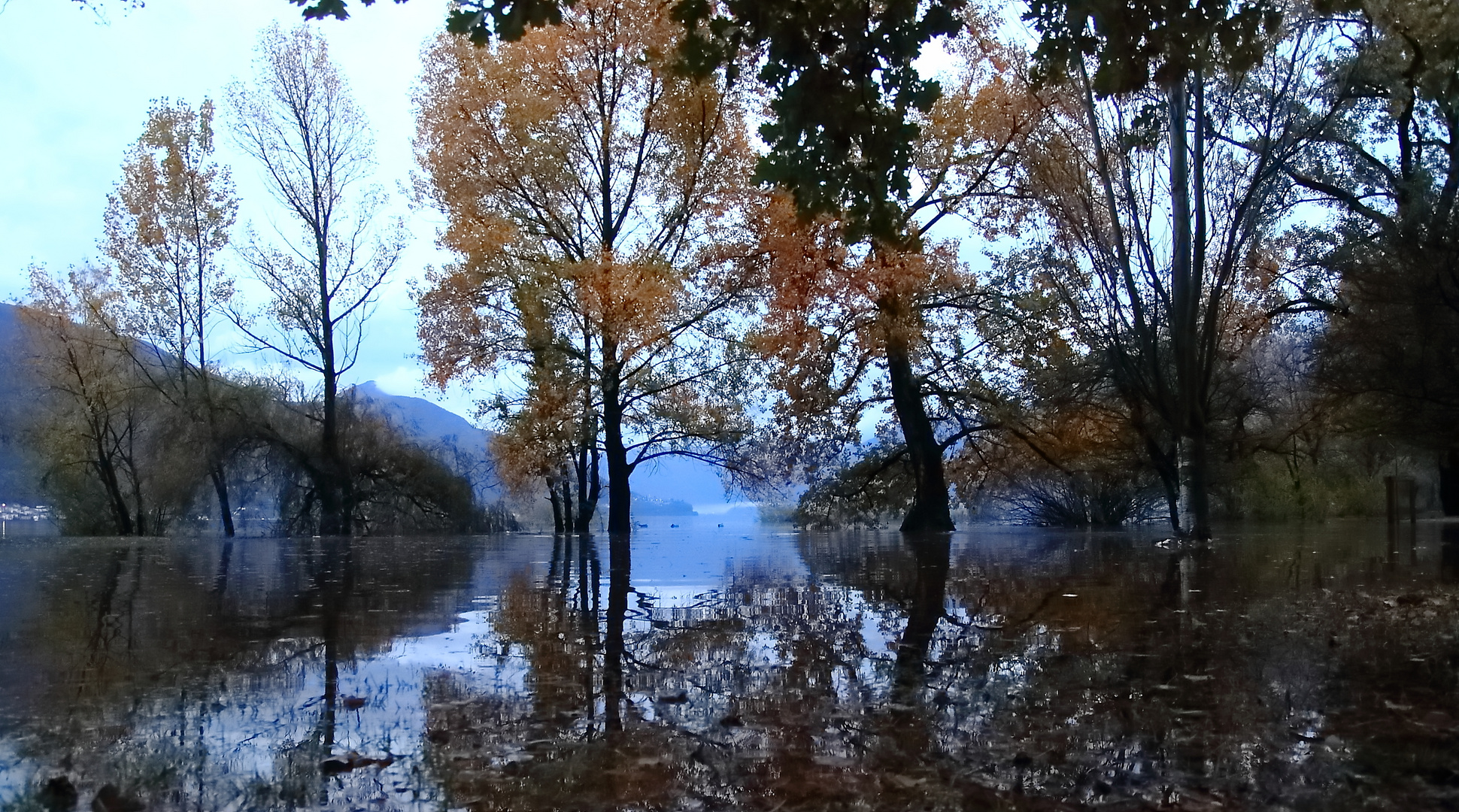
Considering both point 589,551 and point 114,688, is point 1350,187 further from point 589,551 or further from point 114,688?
point 114,688

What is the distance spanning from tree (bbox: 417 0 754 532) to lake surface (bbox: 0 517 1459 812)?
10.9m

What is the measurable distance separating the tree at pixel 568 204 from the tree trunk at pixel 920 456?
10.0 feet

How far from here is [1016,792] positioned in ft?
6.92

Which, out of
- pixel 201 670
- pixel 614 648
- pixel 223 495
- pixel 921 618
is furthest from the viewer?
pixel 223 495

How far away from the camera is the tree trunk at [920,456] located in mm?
16938

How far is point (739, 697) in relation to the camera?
2.97 meters

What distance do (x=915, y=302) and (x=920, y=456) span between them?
2.79 metres

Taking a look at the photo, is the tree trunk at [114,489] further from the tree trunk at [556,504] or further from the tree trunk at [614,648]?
the tree trunk at [614,648]

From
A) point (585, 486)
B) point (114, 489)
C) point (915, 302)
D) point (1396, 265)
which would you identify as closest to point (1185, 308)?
point (915, 302)

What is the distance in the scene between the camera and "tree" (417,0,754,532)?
53.4 feet

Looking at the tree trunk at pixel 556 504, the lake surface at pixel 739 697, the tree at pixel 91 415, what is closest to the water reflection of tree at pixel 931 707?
the lake surface at pixel 739 697

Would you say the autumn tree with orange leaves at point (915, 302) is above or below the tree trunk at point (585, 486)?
above

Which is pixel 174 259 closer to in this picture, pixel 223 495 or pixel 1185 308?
pixel 223 495

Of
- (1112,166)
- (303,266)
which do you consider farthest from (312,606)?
(303,266)
